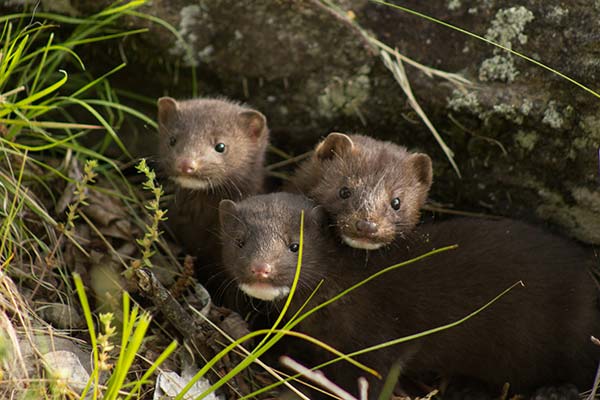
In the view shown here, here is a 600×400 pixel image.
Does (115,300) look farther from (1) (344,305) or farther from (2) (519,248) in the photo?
(2) (519,248)

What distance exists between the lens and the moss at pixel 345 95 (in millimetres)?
5539

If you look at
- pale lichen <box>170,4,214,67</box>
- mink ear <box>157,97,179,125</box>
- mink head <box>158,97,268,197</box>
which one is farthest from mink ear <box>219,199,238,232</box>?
pale lichen <box>170,4,214,67</box>

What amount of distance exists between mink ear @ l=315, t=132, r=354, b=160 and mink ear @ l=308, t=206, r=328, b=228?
486 millimetres

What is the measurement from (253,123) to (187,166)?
622 millimetres

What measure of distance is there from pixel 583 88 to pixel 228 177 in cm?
236

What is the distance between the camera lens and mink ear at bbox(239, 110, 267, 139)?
5.34 m

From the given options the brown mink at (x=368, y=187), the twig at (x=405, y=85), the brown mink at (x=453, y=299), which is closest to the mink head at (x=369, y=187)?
the brown mink at (x=368, y=187)

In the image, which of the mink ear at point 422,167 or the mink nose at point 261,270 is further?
the mink ear at point 422,167

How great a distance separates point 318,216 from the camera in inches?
183

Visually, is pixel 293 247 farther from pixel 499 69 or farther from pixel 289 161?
pixel 499 69

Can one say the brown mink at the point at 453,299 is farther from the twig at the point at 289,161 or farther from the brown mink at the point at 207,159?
the twig at the point at 289,161

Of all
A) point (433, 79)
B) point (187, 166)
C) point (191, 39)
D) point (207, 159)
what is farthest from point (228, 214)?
point (433, 79)

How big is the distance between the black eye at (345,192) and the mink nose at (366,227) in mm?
323

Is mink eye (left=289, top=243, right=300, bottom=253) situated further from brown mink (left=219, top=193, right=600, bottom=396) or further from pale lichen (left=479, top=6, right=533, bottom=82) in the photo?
pale lichen (left=479, top=6, right=533, bottom=82)
